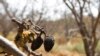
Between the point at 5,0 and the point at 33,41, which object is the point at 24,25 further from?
the point at 5,0

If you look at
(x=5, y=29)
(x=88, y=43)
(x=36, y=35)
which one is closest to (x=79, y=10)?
(x=88, y=43)

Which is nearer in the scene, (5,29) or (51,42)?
(51,42)

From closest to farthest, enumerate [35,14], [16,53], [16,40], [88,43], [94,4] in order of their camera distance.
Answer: [16,53]
[16,40]
[88,43]
[94,4]
[35,14]

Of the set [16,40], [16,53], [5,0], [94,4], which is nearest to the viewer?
[16,53]

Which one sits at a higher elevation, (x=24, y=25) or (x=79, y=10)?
(x=79, y=10)

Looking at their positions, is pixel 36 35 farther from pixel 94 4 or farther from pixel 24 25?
pixel 94 4

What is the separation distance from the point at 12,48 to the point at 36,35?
1.87 ft

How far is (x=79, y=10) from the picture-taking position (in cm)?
564

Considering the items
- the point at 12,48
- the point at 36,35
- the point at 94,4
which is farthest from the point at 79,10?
the point at 12,48

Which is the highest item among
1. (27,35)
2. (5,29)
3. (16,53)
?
(5,29)

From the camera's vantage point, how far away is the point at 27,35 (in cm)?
172

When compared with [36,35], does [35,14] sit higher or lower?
higher

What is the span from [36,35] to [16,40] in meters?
0.11

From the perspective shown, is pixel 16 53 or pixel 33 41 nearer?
pixel 16 53
